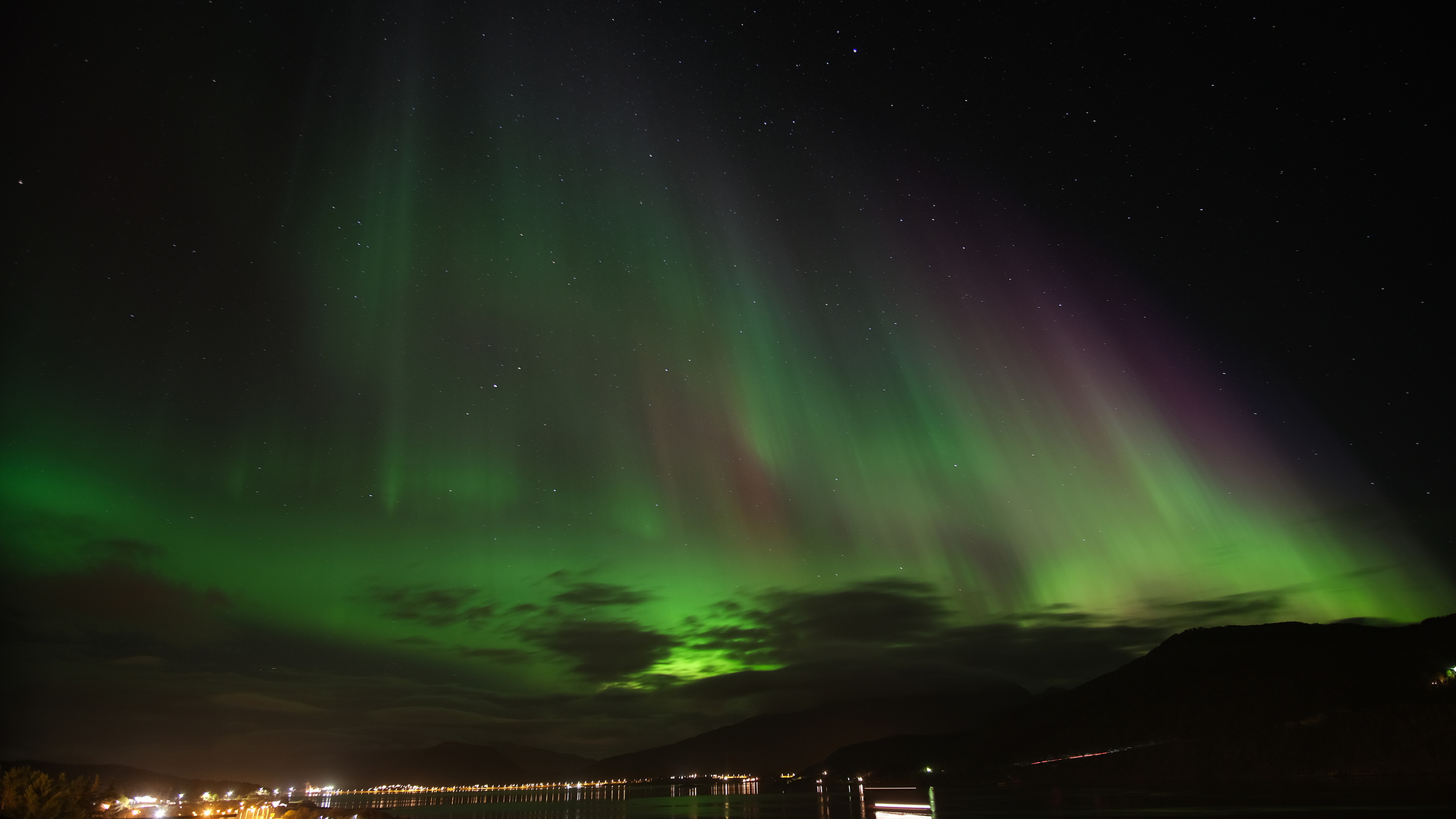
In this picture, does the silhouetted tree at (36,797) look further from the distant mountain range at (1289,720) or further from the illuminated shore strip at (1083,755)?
the illuminated shore strip at (1083,755)

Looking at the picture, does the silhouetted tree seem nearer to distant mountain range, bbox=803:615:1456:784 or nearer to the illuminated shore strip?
distant mountain range, bbox=803:615:1456:784

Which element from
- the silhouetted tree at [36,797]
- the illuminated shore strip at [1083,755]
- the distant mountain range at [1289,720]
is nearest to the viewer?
the silhouetted tree at [36,797]

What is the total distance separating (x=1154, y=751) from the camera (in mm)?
147750

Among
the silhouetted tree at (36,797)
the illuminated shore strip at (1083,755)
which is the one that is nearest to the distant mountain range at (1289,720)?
the illuminated shore strip at (1083,755)

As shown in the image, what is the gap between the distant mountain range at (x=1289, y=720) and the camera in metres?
104

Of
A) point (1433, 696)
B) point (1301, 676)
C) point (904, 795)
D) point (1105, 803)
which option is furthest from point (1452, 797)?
point (904, 795)

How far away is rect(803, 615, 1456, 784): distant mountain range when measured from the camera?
104 meters

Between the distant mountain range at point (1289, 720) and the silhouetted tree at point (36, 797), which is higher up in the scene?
the silhouetted tree at point (36, 797)

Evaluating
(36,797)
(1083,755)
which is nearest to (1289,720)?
(1083,755)

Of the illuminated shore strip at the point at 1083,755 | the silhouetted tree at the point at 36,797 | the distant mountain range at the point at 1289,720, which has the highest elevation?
the silhouetted tree at the point at 36,797

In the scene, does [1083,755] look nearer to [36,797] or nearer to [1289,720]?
[1289,720]

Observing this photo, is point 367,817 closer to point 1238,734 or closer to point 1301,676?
point 1238,734

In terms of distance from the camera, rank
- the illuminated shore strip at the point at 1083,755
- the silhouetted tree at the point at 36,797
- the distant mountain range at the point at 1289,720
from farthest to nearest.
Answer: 1. the illuminated shore strip at the point at 1083,755
2. the distant mountain range at the point at 1289,720
3. the silhouetted tree at the point at 36,797

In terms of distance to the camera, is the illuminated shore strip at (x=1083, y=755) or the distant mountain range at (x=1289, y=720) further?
the illuminated shore strip at (x=1083, y=755)
